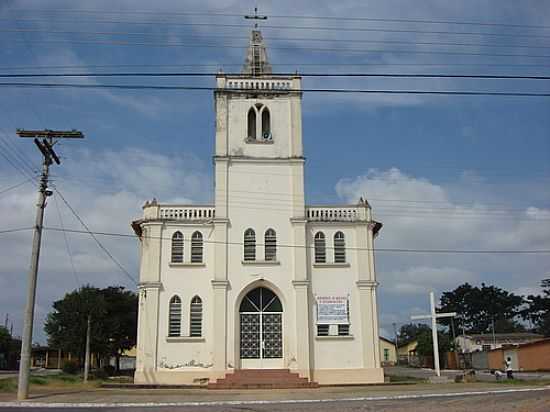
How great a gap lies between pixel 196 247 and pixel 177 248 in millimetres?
958

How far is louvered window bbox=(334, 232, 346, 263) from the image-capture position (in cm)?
3134

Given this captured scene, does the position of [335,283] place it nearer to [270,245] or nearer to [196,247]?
[270,245]

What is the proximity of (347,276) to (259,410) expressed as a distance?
15138 millimetres

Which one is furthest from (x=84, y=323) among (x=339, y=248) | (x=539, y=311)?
(x=539, y=311)

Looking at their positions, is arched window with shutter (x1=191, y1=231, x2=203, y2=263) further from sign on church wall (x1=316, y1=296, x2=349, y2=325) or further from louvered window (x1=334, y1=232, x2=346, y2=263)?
louvered window (x1=334, y1=232, x2=346, y2=263)

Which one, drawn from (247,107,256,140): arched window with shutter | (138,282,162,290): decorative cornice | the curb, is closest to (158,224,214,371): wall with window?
(138,282,162,290): decorative cornice

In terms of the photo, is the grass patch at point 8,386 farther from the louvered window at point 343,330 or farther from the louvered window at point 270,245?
the louvered window at point 343,330

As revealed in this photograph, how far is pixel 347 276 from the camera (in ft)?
102

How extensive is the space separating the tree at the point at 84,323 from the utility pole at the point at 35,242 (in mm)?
18239

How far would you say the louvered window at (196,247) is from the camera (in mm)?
30906

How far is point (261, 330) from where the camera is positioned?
30234 millimetres

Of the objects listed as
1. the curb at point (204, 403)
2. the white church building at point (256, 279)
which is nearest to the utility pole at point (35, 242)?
the curb at point (204, 403)

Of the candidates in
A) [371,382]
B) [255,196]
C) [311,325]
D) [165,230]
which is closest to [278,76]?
[255,196]

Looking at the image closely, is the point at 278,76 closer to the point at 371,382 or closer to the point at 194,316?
the point at 194,316
